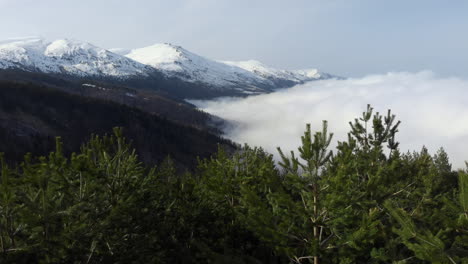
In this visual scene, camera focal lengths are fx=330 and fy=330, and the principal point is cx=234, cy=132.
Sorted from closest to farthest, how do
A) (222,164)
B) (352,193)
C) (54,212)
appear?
(54,212)
(352,193)
(222,164)

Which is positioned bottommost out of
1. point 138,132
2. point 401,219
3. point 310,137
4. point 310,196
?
point 138,132

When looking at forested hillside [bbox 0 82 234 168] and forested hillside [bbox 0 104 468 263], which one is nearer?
forested hillside [bbox 0 104 468 263]

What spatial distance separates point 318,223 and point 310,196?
0.72 m

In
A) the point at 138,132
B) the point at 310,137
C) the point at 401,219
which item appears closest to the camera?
the point at 401,219

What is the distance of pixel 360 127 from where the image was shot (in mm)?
17828

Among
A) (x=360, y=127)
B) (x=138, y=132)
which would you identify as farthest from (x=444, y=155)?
(x=138, y=132)

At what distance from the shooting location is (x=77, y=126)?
510 ft

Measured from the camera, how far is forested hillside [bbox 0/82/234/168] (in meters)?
129

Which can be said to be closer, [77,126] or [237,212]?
[237,212]

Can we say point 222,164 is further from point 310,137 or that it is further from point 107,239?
point 310,137

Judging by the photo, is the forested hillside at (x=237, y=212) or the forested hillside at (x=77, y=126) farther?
the forested hillside at (x=77, y=126)

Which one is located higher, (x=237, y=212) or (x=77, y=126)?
(x=237, y=212)

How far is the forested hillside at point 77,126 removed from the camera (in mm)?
128625

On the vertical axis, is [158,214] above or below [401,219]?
below
